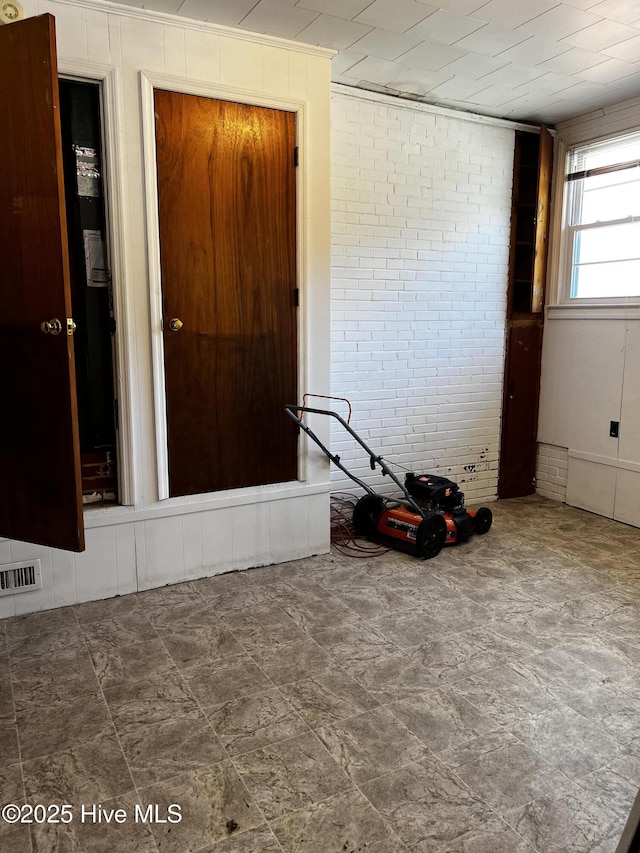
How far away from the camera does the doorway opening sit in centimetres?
309

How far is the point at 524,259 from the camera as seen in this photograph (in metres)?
5.05

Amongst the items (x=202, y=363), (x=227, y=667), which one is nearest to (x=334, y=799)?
(x=227, y=667)

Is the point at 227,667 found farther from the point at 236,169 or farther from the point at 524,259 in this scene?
the point at 524,259

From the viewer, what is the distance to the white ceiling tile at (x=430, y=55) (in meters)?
3.54

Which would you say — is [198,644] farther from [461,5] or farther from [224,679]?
[461,5]

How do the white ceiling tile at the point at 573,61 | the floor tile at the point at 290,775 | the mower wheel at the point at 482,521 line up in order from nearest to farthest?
1. the floor tile at the point at 290,775
2. the white ceiling tile at the point at 573,61
3. the mower wheel at the point at 482,521

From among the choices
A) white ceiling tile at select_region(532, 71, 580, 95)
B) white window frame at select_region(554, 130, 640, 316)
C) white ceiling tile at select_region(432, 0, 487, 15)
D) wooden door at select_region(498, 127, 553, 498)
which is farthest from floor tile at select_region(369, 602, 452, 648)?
white ceiling tile at select_region(532, 71, 580, 95)

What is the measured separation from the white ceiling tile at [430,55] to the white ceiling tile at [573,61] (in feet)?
1.91

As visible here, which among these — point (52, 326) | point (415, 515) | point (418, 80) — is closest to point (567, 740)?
point (415, 515)

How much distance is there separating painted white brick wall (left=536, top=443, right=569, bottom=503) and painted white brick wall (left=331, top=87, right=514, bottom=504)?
18.4 inches

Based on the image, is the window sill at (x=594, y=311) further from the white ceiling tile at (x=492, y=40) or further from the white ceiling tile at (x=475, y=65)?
the white ceiling tile at (x=492, y=40)

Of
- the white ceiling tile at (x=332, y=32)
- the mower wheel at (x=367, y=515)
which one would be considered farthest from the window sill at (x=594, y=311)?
the white ceiling tile at (x=332, y=32)

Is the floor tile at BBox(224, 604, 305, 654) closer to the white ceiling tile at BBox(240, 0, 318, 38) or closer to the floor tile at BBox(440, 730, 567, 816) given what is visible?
the floor tile at BBox(440, 730, 567, 816)

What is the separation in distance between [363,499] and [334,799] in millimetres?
2431
